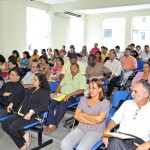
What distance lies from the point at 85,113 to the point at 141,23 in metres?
9.51

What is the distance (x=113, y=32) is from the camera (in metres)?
11.7

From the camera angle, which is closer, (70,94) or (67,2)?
(70,94)

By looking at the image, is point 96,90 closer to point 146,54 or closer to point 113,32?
point 146,54

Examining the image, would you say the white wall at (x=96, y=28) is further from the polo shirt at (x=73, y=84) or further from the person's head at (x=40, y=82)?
the person's head at (x=40, y=82)

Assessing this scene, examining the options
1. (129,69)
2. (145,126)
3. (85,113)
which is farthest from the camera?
→ (129,69)

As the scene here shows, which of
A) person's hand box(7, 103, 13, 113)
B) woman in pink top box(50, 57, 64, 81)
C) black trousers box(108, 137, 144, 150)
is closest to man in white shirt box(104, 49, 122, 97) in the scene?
woman in pink top box(50, 57, 64, 81)

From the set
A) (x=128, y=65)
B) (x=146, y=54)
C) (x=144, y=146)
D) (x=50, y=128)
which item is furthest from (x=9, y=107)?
(x=146, y=54)

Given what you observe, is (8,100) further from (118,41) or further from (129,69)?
(118,41)

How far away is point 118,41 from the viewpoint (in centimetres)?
1155

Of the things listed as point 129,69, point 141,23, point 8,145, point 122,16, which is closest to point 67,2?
point 122,16

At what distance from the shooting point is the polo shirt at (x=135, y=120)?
2.05 m

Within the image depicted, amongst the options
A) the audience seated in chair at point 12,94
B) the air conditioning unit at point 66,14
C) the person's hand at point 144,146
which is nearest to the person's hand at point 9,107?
the audience seated in chair at point 12,94

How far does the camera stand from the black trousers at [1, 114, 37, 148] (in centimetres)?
267

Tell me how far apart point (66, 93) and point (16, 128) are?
122 centimetres
